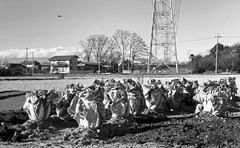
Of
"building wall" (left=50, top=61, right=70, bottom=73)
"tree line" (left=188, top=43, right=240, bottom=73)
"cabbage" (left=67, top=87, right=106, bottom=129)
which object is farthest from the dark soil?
"building wall" (left=50, top=61, right=70, bottom=73)

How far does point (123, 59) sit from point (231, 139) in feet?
226

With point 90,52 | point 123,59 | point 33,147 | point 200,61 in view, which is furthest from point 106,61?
point 33,147

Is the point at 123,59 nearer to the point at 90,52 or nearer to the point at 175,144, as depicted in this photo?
the point at 90,52

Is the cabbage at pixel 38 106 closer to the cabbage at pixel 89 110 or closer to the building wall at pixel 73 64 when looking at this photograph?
the cabbage at pixel 89 110

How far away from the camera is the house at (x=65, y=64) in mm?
86988

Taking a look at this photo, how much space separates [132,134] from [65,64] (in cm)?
8196

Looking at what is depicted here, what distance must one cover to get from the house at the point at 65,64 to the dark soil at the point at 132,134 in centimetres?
7935

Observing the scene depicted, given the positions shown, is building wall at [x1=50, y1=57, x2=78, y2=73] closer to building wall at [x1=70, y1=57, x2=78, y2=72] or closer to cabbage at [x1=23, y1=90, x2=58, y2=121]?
building wall at [x1=70, y1=57, x2=78, y2=72]

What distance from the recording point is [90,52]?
84.4 m

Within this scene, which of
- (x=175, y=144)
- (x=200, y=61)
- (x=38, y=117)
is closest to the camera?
(x=175, y=144)

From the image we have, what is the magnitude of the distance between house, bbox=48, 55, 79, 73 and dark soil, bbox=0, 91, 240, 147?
7935 centimetres

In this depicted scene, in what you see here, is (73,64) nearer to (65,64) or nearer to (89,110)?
(65,64)

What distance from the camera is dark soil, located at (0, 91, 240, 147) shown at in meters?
6.10

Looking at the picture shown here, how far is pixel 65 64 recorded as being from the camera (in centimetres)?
8744
